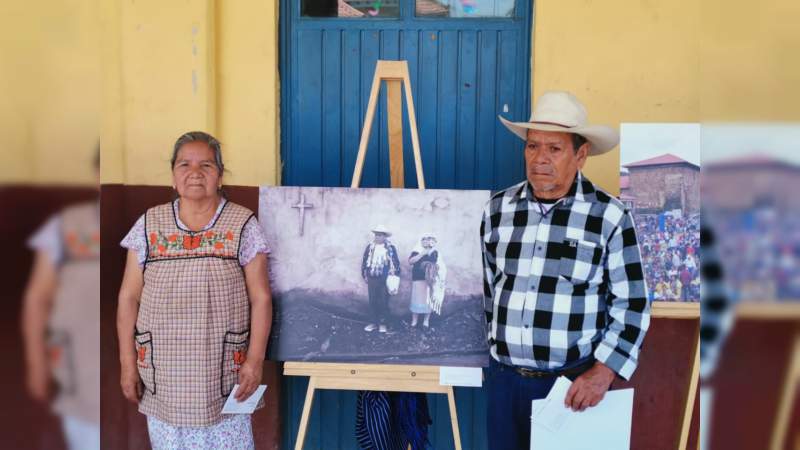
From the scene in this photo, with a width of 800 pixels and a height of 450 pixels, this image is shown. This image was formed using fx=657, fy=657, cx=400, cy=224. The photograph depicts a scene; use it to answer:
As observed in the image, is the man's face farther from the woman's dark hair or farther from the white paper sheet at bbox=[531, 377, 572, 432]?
the woman's dark hair

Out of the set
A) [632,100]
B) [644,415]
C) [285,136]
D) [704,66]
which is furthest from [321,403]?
[704,66]

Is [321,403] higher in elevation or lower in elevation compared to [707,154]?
lower

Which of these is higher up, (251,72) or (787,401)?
(251,72)

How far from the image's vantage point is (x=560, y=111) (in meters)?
2.17

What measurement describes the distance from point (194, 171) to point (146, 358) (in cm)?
72

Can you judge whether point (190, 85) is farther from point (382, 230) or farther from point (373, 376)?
point (373, 376)

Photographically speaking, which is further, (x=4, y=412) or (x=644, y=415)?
(x=644, y=415)

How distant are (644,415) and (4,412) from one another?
3041 millimetres

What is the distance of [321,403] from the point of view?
333cm

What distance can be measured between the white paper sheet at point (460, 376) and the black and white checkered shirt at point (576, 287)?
1.33 feet

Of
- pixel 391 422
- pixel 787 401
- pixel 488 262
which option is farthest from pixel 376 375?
pixel 787 401

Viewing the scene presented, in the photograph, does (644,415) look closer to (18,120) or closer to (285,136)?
(285,136)

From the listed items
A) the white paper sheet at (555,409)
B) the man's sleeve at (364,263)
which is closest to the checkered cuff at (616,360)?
the white paper sheet at (555,409)

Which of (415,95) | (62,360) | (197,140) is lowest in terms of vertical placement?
(62,360)
